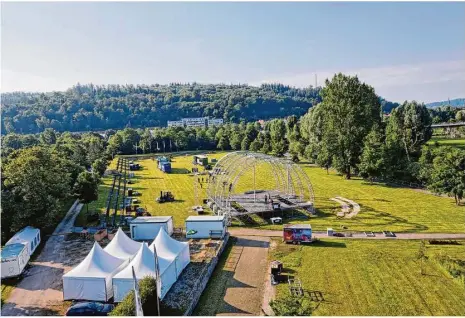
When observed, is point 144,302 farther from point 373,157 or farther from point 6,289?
point 373,157

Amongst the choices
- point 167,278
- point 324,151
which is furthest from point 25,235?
point 324,151

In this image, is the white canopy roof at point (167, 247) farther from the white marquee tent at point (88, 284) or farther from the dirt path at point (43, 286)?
the dirt path at point (43, 286)

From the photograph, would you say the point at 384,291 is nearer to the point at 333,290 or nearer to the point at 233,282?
the point at 333,290

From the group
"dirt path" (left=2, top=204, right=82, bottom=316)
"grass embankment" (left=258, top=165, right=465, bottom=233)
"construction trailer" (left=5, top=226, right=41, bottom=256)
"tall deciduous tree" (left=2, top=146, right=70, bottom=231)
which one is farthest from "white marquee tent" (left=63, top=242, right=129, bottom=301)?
"grass embankment" (left=258, top=165, right=465, bottom=233)

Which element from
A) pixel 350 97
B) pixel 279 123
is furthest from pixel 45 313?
pixel 279 123

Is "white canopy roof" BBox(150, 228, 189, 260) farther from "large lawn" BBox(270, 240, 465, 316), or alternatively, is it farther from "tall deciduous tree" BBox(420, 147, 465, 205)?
"tall deciduous tree" BBox(420, 147, 465, 205)
